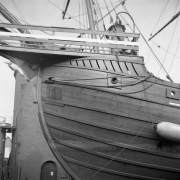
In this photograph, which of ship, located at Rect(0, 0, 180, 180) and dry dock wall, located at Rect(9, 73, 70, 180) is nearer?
ship, located at Rect(0, 0, 180, 180)

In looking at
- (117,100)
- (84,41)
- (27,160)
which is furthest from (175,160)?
(27,160)

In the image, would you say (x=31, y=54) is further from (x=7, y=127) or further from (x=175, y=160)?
(x=7, y=127)

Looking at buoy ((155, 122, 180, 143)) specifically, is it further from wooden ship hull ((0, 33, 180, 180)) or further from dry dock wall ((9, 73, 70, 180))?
dry dock wall ((9, 73, 70, 180))

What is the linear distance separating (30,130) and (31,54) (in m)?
6.64

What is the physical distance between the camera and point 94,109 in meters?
5.48

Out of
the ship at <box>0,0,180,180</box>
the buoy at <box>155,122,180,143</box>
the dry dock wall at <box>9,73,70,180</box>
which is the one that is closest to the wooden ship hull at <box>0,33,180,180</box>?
the ship at <box>0,0,180,180</box>

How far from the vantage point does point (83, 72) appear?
5.61 metres

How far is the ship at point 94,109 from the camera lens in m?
5.46

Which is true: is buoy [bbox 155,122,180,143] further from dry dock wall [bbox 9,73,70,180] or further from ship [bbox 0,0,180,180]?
Result: dry dock wall [bbox 9,73,70,180]

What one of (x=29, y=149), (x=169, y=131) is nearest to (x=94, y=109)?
(x=169, y=131)

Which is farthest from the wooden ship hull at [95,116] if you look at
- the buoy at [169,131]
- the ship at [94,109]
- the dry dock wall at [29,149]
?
the dry dock wall at [29,149]

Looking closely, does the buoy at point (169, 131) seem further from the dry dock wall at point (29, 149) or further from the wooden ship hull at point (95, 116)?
the dry dock wall at point (29, 149)

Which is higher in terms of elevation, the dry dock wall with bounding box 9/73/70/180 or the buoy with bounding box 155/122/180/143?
the buoy with bounding box 155/122/180/143

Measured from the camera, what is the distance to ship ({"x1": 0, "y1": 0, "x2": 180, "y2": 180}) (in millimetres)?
5465
